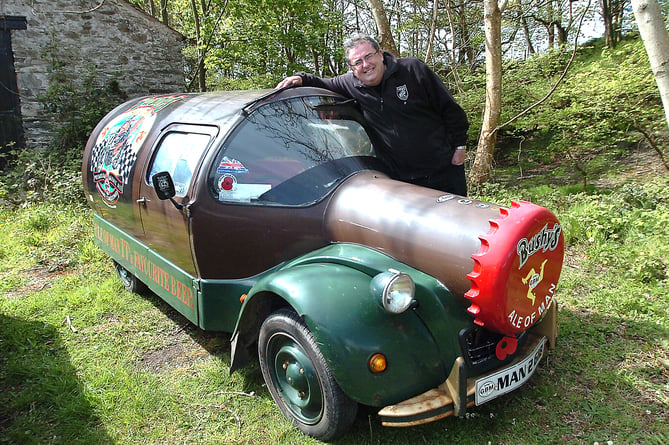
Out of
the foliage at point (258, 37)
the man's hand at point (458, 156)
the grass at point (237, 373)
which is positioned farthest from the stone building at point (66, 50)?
the man's hand at point (458, 156)

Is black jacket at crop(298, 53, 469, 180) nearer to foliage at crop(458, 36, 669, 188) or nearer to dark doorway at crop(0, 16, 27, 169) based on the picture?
foliage at crop(458, 36, 669, 188)

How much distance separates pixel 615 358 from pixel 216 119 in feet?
11.0

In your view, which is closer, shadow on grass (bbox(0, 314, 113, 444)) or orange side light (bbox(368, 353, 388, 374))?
orange side light (bbox(368, 353, 388, 374))

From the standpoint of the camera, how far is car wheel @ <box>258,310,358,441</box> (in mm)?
2617

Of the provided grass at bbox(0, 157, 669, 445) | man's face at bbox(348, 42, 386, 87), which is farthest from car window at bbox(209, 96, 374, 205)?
grass at bbox(0, 157, 669, 445)

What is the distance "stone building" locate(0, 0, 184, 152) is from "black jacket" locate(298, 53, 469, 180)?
8724 mm

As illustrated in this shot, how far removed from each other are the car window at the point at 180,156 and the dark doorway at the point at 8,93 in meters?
8.24

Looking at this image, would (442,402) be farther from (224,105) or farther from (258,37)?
(258,37)

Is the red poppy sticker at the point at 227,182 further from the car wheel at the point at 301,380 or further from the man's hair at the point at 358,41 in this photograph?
the man's hair at the point at 358,41

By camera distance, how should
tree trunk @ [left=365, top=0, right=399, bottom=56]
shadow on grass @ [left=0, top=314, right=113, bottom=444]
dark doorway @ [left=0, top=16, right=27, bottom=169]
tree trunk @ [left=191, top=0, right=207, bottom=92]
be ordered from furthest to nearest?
tree trunk @ [left=191, top=0, right=207, bottom=92]
dark doorway @ [left=0, top=16, right=27, bottom=169]
tree trunk @ [left=365, top=0, right=399, bottom=56]
shadow on grass @ [left=0, top=314, right=113, bottom=444]

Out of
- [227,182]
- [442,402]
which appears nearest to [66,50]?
[227,182]

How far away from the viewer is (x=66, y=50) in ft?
35.6

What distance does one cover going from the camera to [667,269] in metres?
4.51

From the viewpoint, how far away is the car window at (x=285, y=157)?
3.29m
